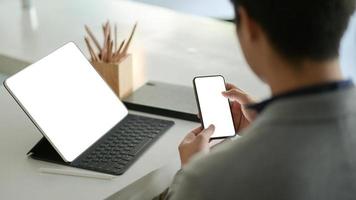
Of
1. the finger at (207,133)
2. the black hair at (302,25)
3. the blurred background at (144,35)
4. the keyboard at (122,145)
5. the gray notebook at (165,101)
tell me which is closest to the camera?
the black hair at (302,25)

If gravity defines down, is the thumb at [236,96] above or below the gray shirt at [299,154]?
below

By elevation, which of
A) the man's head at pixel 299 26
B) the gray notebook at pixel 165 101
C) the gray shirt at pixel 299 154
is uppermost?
the man's head at pixel 299 26

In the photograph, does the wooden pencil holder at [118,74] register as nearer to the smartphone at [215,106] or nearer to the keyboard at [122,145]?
the keyboard at [122,145]

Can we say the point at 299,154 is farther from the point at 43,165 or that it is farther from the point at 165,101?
the point at 165,101

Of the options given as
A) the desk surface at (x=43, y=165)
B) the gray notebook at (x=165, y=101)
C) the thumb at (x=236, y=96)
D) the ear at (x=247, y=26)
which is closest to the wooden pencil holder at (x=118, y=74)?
the gray notebook at (x=165, y=101)

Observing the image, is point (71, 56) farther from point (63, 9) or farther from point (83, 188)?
point (63, 9)

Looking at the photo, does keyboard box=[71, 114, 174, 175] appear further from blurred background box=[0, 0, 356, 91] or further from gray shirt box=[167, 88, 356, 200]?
gray shirt box=[167, 88, 356, 200]

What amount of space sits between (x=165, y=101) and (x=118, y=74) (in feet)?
0.42

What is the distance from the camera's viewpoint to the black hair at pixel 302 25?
678 mm

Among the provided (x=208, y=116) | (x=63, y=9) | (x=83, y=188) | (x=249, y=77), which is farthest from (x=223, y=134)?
(x=63, y=9)

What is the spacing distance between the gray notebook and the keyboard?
0.04m

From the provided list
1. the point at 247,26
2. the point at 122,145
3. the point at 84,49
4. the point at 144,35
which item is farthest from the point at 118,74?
the point at 247,26

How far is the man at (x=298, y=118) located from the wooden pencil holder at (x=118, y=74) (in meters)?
0.74

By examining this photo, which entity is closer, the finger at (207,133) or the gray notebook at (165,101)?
the finger at (207,133)
